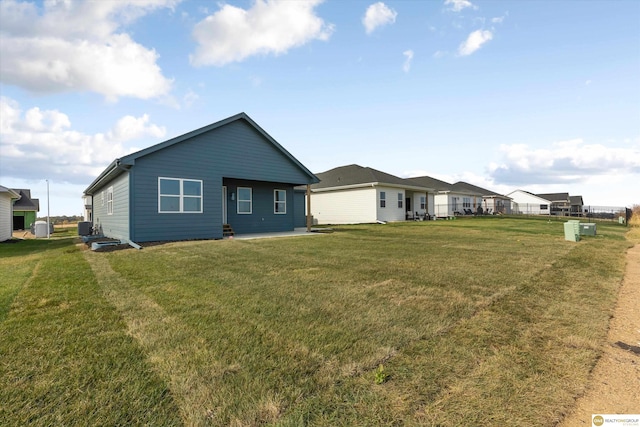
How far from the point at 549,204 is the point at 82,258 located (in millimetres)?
68349

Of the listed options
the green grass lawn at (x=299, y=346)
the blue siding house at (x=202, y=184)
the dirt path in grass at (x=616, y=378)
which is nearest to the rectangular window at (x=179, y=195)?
the blue siding house at (x=202, y=184)

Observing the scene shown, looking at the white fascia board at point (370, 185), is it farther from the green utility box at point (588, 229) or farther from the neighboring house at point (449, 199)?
the green utility box at point (588, 229)

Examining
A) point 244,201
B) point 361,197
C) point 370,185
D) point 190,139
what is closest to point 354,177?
point 361,197

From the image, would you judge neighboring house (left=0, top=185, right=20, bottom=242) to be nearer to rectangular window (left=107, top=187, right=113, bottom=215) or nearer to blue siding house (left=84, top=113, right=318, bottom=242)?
blue siding house (left=84, top=113, right=318, bottom=242)

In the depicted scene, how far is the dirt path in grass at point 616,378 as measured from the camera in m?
2.14

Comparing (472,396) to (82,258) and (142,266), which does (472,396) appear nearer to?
(142,266)

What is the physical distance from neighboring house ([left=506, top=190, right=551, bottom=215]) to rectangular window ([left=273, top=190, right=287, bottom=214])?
180ft

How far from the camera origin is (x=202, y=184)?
13.1 metres

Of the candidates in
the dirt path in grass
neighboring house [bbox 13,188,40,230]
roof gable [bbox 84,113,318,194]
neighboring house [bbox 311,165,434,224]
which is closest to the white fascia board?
neighboring house [bbox 311,165,434,224]

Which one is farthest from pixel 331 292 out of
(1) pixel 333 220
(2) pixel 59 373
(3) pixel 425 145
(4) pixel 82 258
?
(1) pixel 333 220

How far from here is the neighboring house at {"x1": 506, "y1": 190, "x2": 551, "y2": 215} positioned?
56.3 metres

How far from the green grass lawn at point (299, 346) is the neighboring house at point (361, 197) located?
1892 centimetres

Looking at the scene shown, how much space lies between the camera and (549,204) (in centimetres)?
5562

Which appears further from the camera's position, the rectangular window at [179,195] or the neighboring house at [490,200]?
the neighboring house at [490,200]
